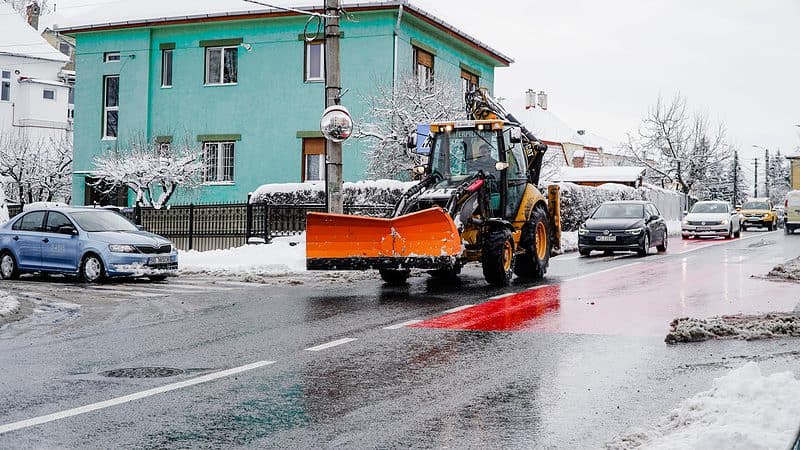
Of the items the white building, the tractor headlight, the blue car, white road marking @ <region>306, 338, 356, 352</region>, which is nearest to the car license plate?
the blue car

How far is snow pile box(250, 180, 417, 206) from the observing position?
25766 mm

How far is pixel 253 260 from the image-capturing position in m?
20.7

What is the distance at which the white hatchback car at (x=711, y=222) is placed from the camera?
115ft

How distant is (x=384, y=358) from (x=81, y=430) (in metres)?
3.26

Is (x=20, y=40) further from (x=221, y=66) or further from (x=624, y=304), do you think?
(x=624, y=304)

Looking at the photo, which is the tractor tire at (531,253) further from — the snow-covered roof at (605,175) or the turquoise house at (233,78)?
the snow-covered roof at (605,175)

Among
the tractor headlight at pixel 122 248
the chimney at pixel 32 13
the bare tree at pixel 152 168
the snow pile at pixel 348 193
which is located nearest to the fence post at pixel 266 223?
the snow pile at pixel 348 193

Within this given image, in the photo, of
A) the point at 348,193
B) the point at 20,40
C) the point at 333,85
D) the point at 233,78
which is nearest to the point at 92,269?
the point at 333,85

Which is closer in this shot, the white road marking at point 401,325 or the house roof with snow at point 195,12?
the white road marking at point 401,325

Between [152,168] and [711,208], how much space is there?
22.4m

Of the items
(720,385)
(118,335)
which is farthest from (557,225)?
(720,385)

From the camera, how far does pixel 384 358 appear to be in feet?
27.2

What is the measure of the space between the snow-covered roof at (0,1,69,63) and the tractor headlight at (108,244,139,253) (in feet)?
177

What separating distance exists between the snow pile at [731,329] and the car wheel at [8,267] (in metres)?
13.5
